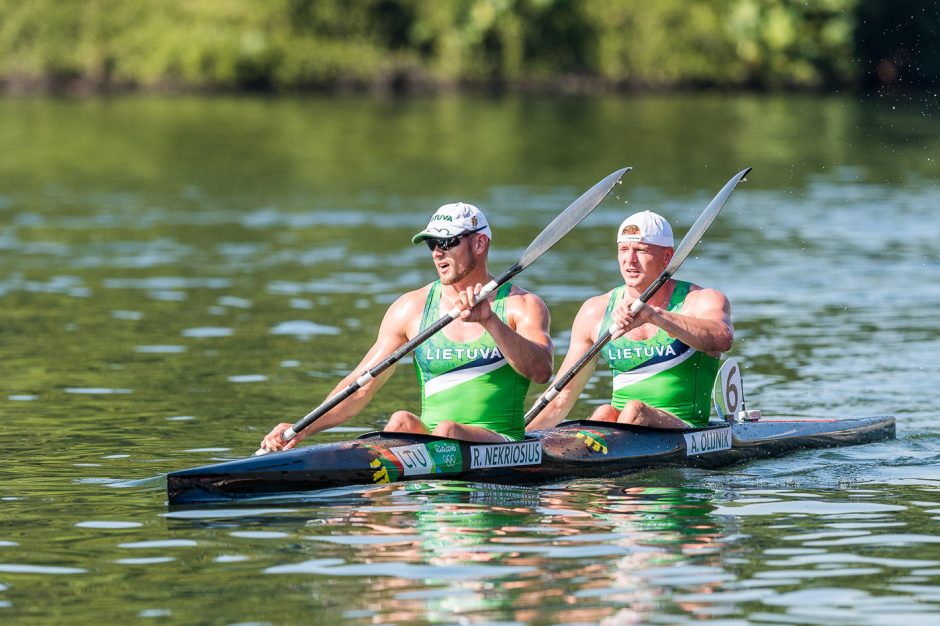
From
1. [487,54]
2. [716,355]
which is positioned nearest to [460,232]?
[716,355]

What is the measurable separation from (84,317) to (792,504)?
11.7m

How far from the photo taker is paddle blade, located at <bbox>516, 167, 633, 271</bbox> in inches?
528

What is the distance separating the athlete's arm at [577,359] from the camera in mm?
13219

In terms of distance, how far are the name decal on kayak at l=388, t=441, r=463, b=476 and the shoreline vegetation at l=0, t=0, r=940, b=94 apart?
203 feet

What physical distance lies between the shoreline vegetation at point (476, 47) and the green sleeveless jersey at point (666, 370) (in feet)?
197

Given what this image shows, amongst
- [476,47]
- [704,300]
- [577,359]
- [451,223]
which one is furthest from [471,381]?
[476,47]

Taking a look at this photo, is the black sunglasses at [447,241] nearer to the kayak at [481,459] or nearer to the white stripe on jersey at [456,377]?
the white stripe on jersey at [456,377]

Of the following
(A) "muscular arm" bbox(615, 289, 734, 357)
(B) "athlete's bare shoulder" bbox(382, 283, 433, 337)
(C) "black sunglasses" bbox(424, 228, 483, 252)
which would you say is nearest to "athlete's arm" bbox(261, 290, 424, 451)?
(B) "athlete's bare shoulder" bbox(382, 283, 433, 337)

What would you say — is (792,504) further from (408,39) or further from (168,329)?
(408,39)

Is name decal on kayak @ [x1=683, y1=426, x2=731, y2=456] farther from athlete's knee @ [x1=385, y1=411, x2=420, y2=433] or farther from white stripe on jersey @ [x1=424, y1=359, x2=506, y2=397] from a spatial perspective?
athlete's knee @ [x1=385, y1=411, x2=420, y2=433]

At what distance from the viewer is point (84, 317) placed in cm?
2097

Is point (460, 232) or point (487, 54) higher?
point (487, 54)

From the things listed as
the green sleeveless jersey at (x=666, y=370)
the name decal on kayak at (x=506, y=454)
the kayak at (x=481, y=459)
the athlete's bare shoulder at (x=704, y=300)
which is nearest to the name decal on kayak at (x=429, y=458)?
the kayak at (x=481, y=459)

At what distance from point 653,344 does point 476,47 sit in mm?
65119
